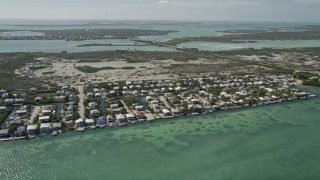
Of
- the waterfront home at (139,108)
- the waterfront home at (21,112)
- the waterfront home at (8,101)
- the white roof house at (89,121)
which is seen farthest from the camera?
the waterfront home at (8,101)

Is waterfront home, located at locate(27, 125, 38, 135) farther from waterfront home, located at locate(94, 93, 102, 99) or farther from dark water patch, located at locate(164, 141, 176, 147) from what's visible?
dark water patch, located at locate(164, 141, 176, 147)

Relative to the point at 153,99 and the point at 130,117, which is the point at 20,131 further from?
the point at 153,99

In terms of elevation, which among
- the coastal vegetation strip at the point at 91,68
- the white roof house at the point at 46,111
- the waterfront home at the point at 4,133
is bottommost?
the waterfront home at the point at 4,133

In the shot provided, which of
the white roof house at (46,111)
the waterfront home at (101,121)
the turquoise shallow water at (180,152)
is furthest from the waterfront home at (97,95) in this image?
the turquoise shallow water at (180,152)

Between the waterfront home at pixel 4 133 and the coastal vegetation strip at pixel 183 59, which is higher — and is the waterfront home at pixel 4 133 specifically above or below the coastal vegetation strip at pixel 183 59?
below

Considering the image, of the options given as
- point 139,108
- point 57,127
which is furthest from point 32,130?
point 139,108

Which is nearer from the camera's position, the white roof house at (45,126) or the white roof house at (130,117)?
the white roof house at (45,126)

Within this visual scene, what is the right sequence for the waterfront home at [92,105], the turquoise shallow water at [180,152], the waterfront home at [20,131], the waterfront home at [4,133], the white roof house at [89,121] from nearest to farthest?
1. the turquoise shallow water at [180,152]
2. the waterfront home at [4,133]
3. the waterfront home at [20,131]
4. the white roof house at [89,121]
5. the waterfront home at [92,105]

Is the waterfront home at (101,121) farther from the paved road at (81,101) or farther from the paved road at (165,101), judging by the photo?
the paved road at (165,101)

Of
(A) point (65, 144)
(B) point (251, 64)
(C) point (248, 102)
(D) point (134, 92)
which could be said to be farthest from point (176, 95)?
(B) point (251, 64)
